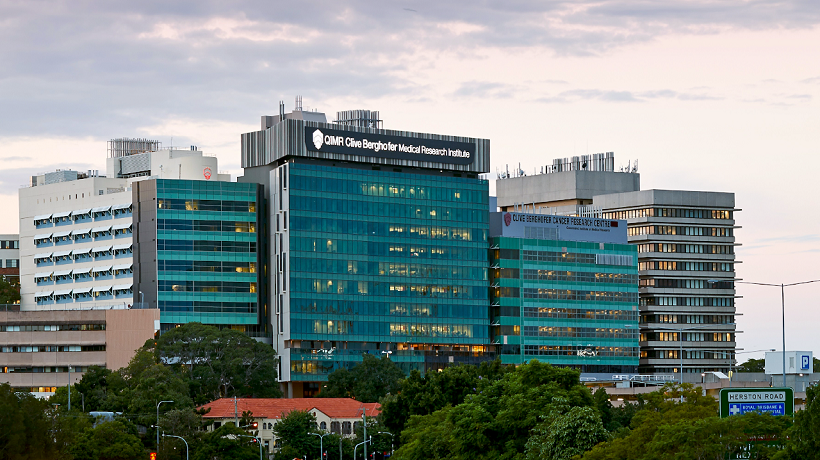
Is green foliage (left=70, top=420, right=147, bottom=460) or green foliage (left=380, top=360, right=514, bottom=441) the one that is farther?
green foliage (left=70, top=420, right=147, bottom=460)

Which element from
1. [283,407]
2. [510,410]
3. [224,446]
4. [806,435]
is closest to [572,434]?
[510,410]

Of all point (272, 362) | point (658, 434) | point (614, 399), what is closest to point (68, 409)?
point (272, 362)

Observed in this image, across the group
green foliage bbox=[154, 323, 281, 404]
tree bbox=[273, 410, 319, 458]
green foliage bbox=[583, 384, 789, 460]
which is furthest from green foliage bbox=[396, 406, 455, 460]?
green foliage bbox=[154, 323, 281, 404]

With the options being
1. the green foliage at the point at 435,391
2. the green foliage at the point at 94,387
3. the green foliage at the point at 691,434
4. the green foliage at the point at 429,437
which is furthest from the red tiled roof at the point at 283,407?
the green foliage at the point at 691,434

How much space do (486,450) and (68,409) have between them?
8314 centimetres

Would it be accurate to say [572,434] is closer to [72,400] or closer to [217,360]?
[72,400]

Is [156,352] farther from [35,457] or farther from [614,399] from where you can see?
[35,457]

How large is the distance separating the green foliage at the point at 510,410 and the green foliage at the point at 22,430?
3571 centimetres

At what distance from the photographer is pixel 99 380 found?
185m

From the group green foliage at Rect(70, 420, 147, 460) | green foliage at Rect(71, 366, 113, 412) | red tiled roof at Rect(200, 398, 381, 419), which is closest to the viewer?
green foliage at Rect(70, 420, 147, 460)

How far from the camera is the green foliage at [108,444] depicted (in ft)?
474

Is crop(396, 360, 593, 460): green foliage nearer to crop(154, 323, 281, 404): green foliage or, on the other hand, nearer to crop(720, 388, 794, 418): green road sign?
crop(720, 388, 794, 418): green road sign

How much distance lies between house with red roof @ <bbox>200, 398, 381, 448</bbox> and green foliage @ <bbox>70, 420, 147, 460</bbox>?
67.6ft

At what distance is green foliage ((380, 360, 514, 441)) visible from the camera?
137 m
